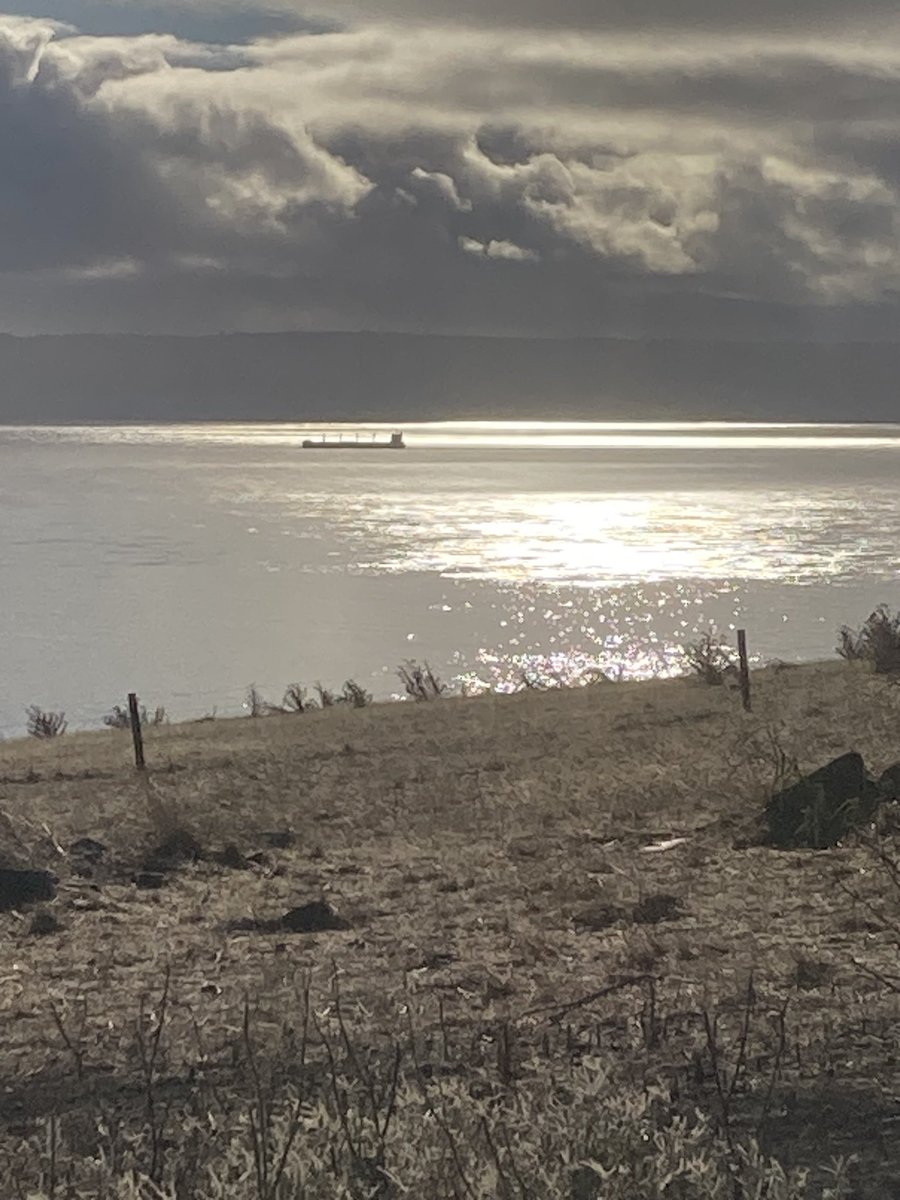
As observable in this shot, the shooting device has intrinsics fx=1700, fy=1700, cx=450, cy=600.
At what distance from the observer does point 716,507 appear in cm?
9925

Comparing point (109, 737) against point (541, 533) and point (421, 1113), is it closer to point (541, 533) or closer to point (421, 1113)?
point (421, 1113)

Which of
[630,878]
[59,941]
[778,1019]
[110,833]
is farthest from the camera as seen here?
[110,833]

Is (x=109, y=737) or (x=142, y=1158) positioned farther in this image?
(x=109, y=737)

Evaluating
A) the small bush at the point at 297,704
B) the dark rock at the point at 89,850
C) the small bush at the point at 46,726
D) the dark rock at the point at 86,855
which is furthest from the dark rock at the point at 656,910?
the small bush at the point at 46,726

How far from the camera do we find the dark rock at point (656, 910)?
8.63 metres

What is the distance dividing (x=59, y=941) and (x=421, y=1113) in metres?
4.59

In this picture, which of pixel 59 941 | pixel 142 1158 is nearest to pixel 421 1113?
pixel 142 1158

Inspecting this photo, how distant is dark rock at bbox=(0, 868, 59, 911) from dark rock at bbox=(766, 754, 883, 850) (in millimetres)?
4401

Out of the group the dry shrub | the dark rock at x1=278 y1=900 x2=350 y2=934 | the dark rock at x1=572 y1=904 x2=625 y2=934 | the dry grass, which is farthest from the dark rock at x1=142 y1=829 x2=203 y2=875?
the dry shrub

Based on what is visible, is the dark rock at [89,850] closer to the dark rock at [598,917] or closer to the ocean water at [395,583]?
the dark rock at [598,917]

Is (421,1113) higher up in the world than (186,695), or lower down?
higher up

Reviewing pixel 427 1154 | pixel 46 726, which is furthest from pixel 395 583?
pixel 427 1154

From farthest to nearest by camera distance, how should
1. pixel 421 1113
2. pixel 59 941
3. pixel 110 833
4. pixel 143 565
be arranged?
pixel 143 565 → pixel 110 833 → pixel 59 941 → pixel 421 1113

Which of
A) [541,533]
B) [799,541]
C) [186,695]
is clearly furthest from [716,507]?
[186,695]
